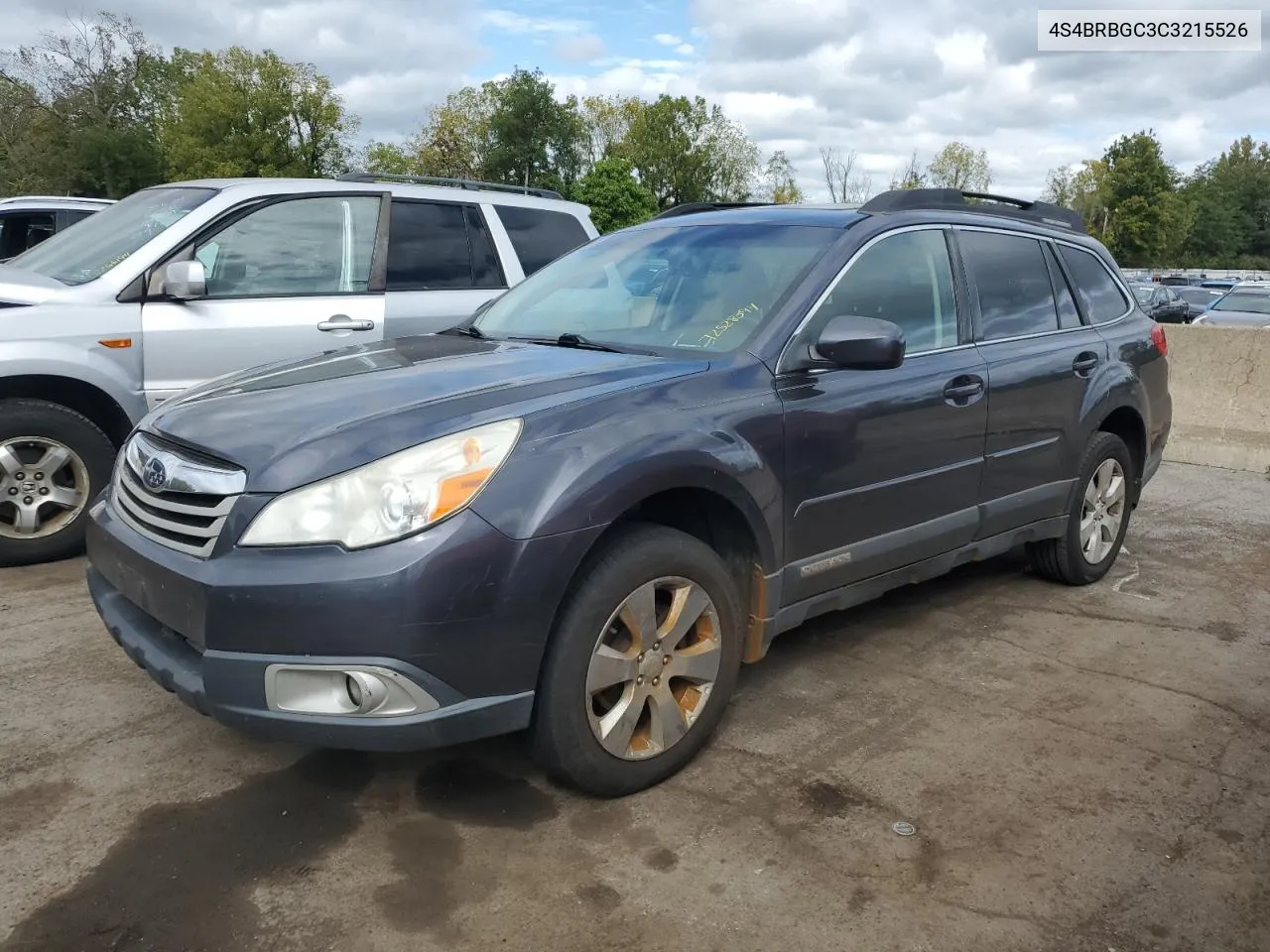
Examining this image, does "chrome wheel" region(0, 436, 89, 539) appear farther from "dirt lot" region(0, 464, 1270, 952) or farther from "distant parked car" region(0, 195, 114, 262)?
"distant parked car" region(0, 195, 114, 262)

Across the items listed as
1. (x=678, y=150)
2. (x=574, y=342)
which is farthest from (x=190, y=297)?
(x=678, y=150)

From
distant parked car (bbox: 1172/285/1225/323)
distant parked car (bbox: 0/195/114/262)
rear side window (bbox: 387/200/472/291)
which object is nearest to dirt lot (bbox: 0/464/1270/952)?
rear side window (bbox: 387/200/472/291)

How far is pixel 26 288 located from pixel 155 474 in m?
2.86

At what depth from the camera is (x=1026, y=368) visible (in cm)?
435

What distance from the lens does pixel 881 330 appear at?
3293 millimetres

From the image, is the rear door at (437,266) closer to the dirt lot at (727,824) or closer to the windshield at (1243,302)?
the dirt lot at (727,824)

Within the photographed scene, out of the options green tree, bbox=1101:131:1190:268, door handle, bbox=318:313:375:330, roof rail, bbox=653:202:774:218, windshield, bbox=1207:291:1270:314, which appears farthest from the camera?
green tree, bbox=1101:131:1190:268

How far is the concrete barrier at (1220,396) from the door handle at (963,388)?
552cm

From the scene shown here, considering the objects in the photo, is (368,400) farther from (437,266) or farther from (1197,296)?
(1197,296)

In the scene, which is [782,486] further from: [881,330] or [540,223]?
[540,223]

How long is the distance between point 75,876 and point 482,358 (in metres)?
1.83

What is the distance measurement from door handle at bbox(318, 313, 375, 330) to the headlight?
3.20m

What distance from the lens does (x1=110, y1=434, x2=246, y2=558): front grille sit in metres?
2.64

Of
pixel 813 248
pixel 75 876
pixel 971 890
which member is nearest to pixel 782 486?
pixel 813 248
